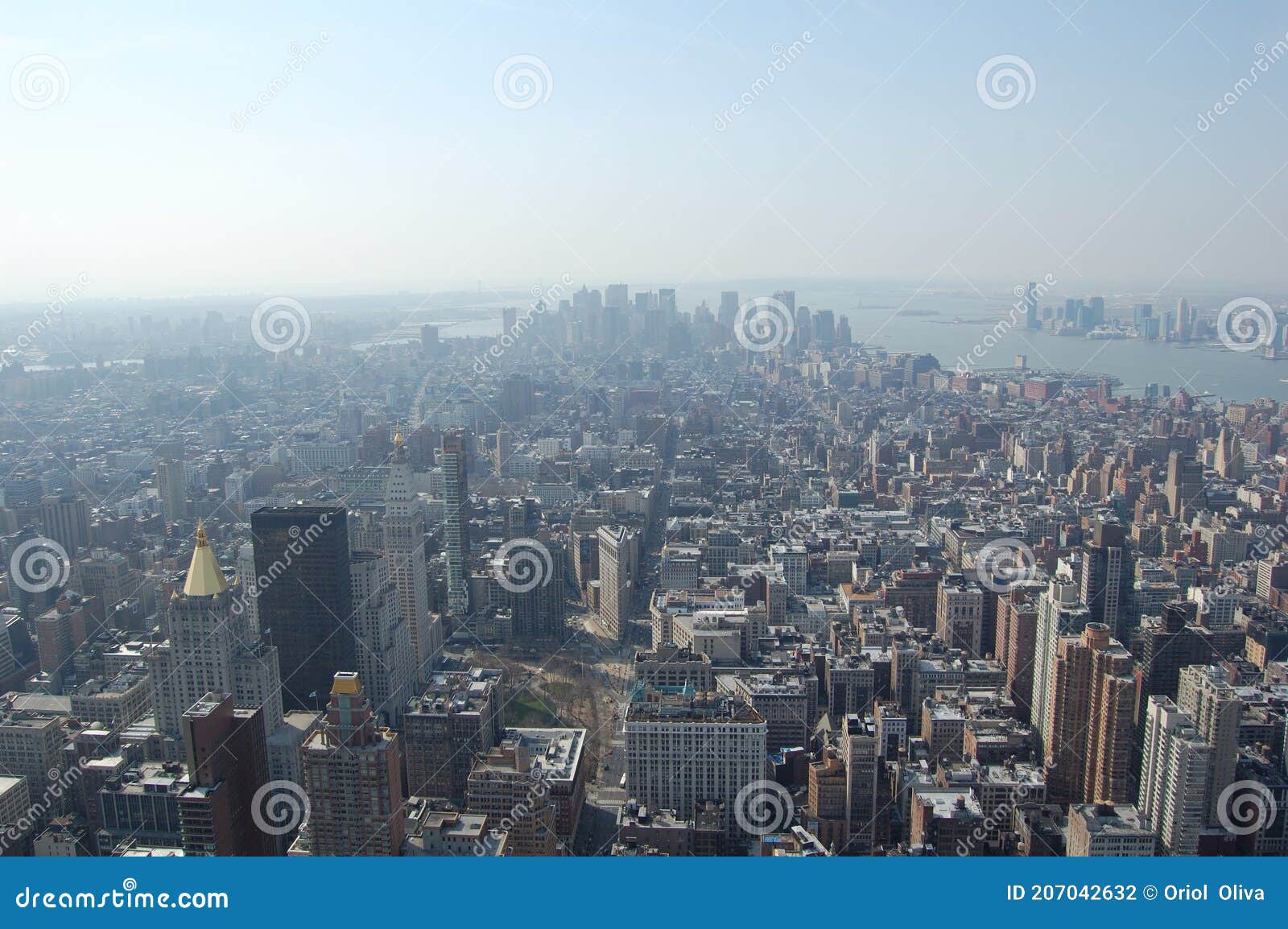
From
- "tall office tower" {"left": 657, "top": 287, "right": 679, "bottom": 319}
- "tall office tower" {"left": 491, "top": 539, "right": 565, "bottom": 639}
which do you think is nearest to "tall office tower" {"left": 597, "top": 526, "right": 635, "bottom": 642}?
"tall office tower" {"left": 491, "top": 539, "right": 565, "bottom": 639}

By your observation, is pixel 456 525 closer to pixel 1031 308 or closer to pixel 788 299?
pixel 788 299

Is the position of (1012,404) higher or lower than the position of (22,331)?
lower

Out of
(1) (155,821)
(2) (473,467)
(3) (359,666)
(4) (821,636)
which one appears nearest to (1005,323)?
(4) (821,636)

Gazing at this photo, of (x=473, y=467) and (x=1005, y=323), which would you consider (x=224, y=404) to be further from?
(x=1005, y=323)

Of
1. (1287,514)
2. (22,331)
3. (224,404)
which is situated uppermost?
(22,331)

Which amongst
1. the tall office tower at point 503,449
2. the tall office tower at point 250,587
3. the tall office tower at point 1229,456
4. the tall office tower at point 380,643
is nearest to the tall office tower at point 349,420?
the tall office tower at point 503,449

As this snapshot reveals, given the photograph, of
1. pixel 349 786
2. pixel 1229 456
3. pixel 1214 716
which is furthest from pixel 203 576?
pixel 1229 456
